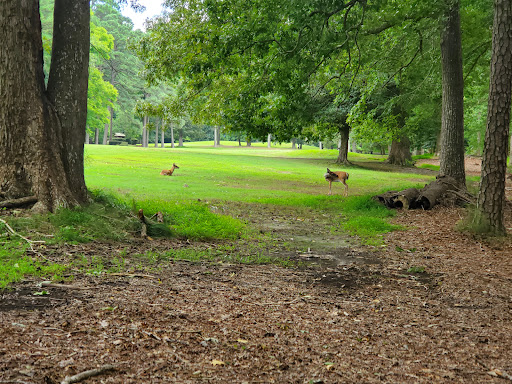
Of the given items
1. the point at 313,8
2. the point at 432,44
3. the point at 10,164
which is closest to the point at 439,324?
the point at 10,164

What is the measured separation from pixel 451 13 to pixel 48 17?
32.8 meters

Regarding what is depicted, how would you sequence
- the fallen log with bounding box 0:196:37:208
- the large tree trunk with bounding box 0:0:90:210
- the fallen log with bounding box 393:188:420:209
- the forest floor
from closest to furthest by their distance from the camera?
the forest floor, the fallen log with bounding box 0:196:37:208, the large tree trunk with bounding box 0:0:90:210, the fallen log with bounding box 393:188:420:209

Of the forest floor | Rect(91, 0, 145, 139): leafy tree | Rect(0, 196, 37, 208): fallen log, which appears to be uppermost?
Rect(91, 0, 145, 139): leafy tree

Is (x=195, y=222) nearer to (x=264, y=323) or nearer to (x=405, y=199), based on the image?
(x=264, y=323)

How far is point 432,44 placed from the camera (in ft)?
50.8

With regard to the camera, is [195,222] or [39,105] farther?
[195,222]

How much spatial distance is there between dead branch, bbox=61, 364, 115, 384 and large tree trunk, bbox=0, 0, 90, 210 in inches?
180

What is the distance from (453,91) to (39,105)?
1145 centimetres

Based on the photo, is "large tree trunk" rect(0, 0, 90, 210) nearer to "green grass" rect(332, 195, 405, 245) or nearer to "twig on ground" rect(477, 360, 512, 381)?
"green grass" rect(332, 195, 405, 245)

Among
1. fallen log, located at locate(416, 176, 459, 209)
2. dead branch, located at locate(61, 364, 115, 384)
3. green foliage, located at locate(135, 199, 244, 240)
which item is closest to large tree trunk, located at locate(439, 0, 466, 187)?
fallen log, located at locate(416, 176, 459, 209)

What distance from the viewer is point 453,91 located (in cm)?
1342

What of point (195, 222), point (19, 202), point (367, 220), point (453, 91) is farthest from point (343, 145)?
point (19, 202)

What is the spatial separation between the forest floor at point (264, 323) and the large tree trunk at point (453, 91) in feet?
24.5

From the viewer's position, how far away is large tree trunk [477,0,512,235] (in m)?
8.30
